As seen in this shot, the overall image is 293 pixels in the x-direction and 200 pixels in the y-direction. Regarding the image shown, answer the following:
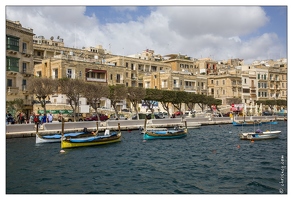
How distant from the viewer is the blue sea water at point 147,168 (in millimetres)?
15883

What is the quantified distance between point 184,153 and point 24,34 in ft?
89.5

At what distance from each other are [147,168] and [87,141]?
10.6 m

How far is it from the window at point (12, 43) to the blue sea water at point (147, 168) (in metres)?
13.4

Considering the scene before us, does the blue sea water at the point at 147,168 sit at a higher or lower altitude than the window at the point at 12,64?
lower

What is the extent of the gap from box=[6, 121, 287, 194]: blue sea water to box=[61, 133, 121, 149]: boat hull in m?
0.57

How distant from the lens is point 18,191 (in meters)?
15.2

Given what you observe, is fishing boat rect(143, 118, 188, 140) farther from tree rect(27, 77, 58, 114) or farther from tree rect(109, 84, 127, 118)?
tree rect(27, 77, 58, 114)

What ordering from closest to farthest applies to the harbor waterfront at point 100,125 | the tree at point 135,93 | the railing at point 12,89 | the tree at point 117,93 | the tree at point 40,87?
the harbor waterfront at point 100,125 < the railing at point 12,89 < the tree at point 40,87 < the tree at point 117,93 < the tree at point 135,93

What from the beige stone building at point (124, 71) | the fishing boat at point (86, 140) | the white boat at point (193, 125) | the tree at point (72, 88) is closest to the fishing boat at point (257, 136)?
the fishing boat at point (86, 140)

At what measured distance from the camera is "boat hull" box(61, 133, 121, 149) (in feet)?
92.2

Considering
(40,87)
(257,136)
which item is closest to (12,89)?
(40,87)

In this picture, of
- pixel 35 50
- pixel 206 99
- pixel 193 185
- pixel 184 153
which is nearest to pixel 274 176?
pixel 193 185

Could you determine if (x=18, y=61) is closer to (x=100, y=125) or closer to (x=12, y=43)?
(x=12, y=43)

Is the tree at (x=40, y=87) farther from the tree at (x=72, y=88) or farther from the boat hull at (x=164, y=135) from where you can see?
the boat hull at (x=164, y=135)
